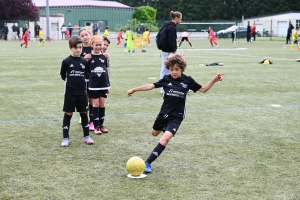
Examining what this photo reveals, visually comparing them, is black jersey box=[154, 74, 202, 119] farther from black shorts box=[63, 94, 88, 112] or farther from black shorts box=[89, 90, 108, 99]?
black shorts box=[89, 90, 108, 99]

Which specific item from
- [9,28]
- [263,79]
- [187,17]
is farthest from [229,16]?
[263,79]

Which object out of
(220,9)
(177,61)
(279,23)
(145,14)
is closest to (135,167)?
(177,61)

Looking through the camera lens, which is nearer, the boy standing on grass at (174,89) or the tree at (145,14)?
the boy standing on grass at (174,89)

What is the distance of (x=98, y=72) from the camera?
7.65 m

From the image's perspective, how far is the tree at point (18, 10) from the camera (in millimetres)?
62156

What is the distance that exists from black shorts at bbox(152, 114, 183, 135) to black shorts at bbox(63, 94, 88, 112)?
4.94 ft

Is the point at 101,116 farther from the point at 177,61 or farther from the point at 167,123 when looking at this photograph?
the point at 177,61

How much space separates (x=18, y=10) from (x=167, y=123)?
6108 centimetres

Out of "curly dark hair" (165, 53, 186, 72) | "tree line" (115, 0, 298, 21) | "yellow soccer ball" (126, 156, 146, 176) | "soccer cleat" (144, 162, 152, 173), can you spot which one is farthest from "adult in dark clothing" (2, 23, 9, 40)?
"yellow soccer ball" (126, 156, 146, 176)

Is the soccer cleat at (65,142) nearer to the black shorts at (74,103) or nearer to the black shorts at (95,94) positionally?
the black shorts at (74,103)

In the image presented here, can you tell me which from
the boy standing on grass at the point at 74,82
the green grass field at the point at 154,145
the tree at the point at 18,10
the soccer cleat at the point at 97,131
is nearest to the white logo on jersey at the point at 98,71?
the boy standing on grass at the point at 74,82

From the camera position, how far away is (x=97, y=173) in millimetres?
5688

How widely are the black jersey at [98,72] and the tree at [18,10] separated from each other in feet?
191

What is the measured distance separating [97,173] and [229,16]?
87.5m
